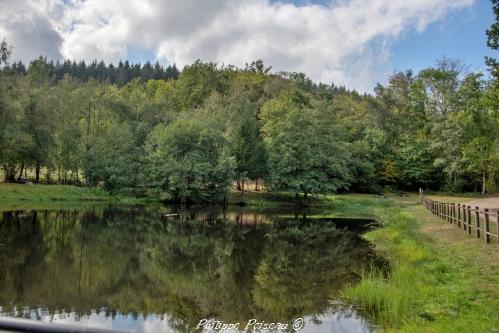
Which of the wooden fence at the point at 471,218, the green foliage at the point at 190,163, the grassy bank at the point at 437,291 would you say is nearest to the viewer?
the grassy bank at the point at 437,291

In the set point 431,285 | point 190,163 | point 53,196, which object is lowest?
point 431,285

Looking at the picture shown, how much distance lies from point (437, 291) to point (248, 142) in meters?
44.7

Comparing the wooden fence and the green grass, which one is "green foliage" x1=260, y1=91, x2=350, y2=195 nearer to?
the wooden fence

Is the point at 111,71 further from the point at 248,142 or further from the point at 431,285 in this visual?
the point at 431,285

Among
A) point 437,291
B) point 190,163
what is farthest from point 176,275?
point 190,163

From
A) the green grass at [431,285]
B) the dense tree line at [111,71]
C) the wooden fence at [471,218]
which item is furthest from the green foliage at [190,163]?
the dense tree line at [111,71]

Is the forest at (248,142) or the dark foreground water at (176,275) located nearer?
the dark foreground water at (176,275)

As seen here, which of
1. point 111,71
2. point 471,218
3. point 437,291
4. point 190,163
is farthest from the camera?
point 111,71

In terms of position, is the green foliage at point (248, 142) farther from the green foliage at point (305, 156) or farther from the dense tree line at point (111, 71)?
the dense tree line at point (111, 71)

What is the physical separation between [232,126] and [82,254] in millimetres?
44111

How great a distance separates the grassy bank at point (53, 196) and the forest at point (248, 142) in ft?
6.76

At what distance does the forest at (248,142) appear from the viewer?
50969mm

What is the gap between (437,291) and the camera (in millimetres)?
10914

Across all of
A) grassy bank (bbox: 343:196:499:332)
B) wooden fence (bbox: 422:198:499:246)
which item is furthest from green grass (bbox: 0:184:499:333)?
wooden fence (bbox: 422:198:499:246)
